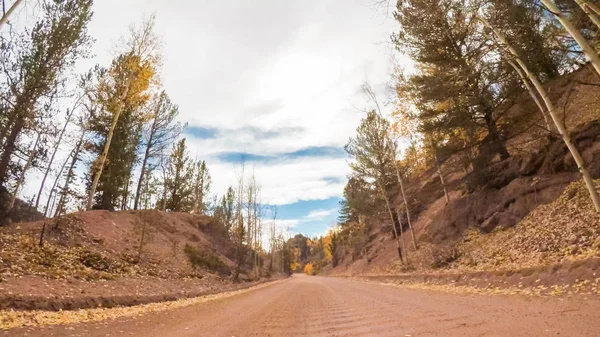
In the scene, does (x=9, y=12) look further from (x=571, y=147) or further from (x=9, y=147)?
(x=571, y=147)

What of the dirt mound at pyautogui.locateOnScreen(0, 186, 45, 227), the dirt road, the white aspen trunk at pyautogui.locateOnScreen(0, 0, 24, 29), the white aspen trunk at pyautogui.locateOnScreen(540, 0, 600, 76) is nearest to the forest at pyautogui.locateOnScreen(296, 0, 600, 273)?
the white aspen trunk at pyautogui.locateOnScreen(540, 0, 600, 76)

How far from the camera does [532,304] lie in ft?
19.3

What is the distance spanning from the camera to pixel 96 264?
47.6ft

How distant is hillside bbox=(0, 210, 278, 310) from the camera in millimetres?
9430

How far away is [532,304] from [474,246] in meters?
11.9

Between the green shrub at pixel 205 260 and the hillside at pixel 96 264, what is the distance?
25 mm

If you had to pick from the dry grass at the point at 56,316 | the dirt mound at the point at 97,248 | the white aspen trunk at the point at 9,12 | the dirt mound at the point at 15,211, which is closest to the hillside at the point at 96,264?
the dirt mound at the point at 97,248

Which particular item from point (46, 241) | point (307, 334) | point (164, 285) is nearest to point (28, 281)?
point (46, 241)

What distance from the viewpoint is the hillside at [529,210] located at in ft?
33.8

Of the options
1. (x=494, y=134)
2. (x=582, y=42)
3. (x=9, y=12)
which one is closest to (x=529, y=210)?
(x=494, y=134)

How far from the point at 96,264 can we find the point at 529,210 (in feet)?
65.1

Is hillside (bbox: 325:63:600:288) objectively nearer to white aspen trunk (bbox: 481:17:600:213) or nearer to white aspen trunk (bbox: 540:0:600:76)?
white aspen trunk (bbox: 481:17:600:213)

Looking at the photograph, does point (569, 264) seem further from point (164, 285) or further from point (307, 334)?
point (164, 285)

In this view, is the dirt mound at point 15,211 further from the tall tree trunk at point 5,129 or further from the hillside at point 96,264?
the tall tree trunk at point 5,129
